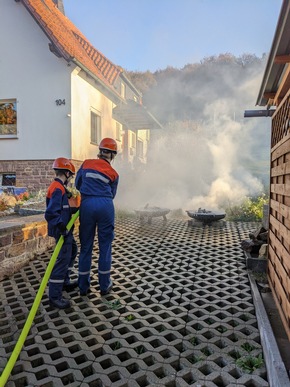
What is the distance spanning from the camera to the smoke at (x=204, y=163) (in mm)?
13002

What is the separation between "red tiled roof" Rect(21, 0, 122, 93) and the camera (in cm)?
1020

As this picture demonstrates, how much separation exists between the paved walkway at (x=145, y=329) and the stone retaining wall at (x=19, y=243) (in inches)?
6.3

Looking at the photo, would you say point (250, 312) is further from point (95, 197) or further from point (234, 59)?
point (234, 59)

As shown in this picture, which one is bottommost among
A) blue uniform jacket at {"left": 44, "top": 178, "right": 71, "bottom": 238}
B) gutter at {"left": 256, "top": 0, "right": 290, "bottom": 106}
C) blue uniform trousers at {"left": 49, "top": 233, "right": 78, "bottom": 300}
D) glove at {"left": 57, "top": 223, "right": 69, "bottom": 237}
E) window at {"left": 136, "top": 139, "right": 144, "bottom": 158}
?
blue uniform trousers at {"left": 49, "top": 233, "right": 78, "bottom": 300}

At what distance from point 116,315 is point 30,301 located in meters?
1.08

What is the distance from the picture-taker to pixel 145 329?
10.4 feet

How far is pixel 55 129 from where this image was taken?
10.8 m

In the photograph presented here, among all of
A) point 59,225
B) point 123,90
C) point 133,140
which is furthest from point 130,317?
point 123,90

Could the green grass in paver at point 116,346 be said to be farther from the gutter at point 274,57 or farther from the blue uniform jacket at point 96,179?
the gutter at point 274,57

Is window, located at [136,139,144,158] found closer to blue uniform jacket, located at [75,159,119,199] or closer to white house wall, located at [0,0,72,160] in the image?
white house wall, located at [0,0,72,160]

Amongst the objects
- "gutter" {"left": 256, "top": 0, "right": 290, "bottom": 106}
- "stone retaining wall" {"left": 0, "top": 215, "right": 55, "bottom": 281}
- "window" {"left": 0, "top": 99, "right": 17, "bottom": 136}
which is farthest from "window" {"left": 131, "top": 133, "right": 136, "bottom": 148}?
"gutter" {"left": 256, "top": 0, "right": 290, "bottom": 106}

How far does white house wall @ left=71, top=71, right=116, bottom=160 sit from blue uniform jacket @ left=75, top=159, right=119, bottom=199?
6984 mm

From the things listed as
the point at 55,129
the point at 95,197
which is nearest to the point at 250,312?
the point at 95,197

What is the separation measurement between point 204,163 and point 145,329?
1716cm
